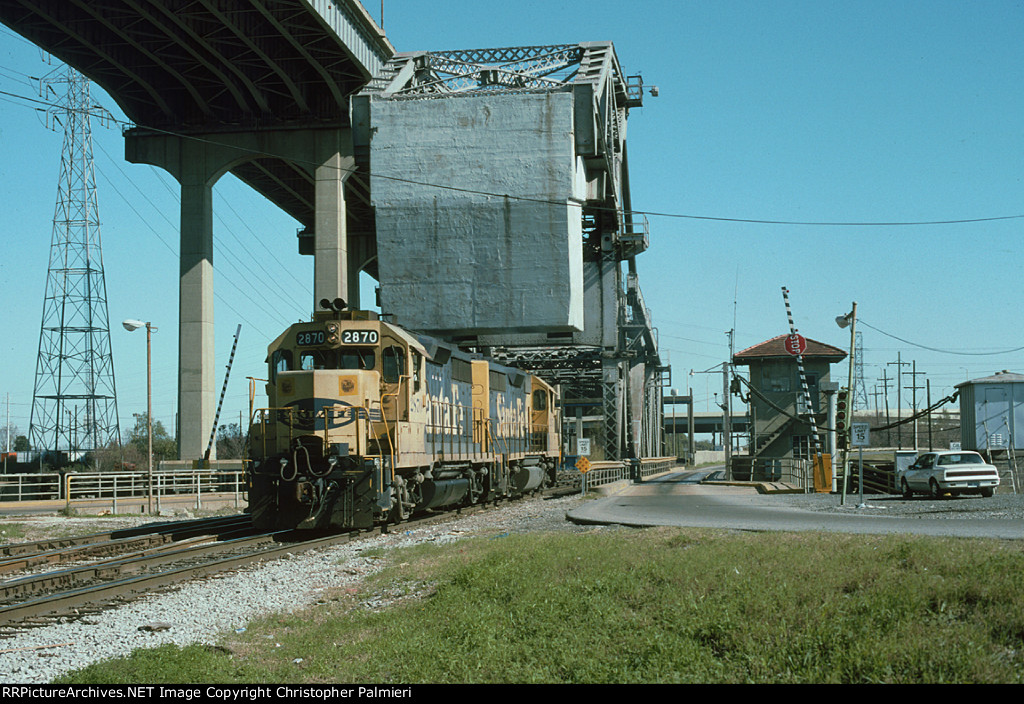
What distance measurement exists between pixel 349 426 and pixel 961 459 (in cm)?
1841

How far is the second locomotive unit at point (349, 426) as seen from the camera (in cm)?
1686

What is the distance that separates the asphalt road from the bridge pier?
75.3 feet

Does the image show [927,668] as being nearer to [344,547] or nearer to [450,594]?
[450,594]

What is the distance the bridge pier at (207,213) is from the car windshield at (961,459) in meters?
27.0

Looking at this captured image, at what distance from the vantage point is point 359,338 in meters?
17.9

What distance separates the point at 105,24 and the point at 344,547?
2964 centimetres

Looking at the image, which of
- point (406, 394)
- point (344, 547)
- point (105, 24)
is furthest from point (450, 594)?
point (105, 24)

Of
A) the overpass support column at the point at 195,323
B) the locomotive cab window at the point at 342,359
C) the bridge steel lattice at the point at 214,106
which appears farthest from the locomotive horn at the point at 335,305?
the overpass support column at the point at 195,323

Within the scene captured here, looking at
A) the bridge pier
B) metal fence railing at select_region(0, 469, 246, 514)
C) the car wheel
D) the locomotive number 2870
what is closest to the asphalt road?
the car wheel

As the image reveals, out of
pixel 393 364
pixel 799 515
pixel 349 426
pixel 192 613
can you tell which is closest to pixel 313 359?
pixel 393 364

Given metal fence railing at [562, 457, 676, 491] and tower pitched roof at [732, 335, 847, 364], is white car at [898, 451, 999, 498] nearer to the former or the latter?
metal fence railing at [562, 457, 676, 491]

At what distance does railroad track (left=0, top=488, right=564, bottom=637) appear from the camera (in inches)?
414

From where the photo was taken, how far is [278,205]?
Answer: 5725cm

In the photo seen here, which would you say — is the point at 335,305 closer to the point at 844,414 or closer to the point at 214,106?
the point at 844,414
